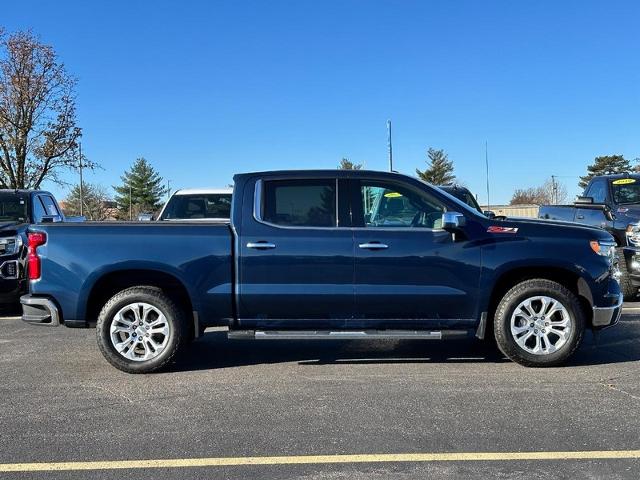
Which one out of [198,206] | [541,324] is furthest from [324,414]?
[198,206]

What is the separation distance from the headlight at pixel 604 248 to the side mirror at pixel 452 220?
1282 millimetres

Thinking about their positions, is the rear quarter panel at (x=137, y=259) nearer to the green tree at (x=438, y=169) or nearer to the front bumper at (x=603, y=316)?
the front bumper at (x=603, y=316)

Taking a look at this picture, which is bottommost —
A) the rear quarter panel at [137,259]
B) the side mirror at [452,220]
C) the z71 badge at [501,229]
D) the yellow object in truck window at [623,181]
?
the rear quarter panel at [137,259]

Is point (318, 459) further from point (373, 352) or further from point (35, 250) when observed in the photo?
point (35, 250)

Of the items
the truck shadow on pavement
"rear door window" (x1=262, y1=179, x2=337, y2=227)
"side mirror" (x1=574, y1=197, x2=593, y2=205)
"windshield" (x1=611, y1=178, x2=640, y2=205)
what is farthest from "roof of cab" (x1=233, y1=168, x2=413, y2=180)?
"windshield" (x1=611, y1=178, x2=640, y2=205)

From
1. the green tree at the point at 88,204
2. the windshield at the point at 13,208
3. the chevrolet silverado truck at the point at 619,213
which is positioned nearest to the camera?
the chevrolet silverado truck at the point at 619,213

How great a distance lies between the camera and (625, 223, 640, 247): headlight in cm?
933

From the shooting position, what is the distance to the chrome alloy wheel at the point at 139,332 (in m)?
5.81

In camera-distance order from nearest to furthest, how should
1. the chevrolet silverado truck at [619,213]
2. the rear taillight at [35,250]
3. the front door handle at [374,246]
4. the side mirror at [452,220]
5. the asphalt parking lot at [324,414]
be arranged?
the asphalt parking lot at [324,414] < the side mirror at [452,220] < the front door handle at [374,246] < the rear taillight at [35,250] < the chevrolet silverado truck at [619,213]

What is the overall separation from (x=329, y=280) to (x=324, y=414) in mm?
1446

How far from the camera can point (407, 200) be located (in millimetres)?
6051

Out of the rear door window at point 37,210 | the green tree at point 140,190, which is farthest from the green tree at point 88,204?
the rear door window at point 37,210

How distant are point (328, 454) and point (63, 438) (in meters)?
1.83

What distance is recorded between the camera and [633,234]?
30.9ft
